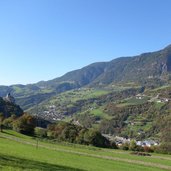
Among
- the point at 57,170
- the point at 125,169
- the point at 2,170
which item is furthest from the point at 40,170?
the point at 125,169

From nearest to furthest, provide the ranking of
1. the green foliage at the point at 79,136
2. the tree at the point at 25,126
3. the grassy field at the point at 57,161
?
the grassy field at the point at 57,161, the tree at the point at 25,126, the green foliage at the point at 79,136

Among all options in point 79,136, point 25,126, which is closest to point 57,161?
point 25,126

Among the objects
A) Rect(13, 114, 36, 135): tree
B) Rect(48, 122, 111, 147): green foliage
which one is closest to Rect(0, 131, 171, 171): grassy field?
Rect(13, 114, 36, 135): tree

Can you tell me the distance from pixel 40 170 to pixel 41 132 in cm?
8991

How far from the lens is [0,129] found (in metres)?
96.7

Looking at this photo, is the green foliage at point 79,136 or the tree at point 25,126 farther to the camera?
the green foliage at point 79,136

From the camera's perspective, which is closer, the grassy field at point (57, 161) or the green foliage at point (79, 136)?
the grassy field at point (57, 161)

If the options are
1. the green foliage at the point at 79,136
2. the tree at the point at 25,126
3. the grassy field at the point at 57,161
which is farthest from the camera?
the green foliage at the point at 79,136

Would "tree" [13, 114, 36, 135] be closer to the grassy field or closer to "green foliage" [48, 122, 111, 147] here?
"green foliage" [48, 122, 111, 147]

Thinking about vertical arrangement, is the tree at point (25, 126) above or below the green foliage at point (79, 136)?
above

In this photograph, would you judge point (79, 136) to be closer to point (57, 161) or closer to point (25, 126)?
point (25, 126)

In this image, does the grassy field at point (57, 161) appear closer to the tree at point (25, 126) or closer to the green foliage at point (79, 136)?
the tree at point (25, 126)

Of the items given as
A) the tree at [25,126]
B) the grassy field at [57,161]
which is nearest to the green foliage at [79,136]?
the tree at [25,126]

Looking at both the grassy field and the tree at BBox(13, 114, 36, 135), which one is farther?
the tree at BBox(13, 114, 36, 135)
